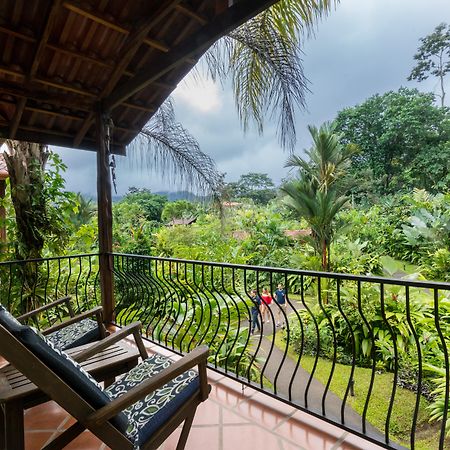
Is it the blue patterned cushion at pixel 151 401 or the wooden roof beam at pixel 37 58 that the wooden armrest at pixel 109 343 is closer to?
the blue patterned cushion at pixel 151 401

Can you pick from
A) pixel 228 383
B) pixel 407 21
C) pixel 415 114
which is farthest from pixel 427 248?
pixel 407 21

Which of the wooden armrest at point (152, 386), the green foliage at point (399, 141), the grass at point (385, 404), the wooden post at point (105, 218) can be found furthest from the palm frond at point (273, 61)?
the green foliage at point (399, 141)

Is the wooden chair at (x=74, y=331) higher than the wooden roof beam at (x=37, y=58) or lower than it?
lower

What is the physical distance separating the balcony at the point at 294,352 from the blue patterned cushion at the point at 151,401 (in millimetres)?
469

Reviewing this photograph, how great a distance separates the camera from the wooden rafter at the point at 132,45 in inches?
96.8

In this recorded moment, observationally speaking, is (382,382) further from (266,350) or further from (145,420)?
(145,420)

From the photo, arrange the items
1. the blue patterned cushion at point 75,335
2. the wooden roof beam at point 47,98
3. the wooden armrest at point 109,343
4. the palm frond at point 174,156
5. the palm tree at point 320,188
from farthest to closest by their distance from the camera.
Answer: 1. the palm tree at point 320,188
2. the palm frond at point 174,156
3. the wooden roof beam at point 47,98
4. the blue patterned cushion at point 75,335
5. the wooden armrest at point 109,343

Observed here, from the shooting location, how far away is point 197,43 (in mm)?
2459

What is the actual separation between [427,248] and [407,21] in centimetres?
2365

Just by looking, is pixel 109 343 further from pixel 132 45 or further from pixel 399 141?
pixel 399 141

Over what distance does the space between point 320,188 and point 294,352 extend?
372 cm

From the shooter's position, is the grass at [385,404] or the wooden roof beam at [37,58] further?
the grass at [385,404]

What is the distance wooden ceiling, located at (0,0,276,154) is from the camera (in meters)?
2.48

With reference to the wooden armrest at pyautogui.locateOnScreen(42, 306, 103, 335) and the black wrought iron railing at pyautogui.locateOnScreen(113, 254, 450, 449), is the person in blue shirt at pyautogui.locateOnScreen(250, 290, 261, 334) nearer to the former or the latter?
the black wrought iron railing at pyautogui.locateOnScreen(113, 254, 450, 449)
